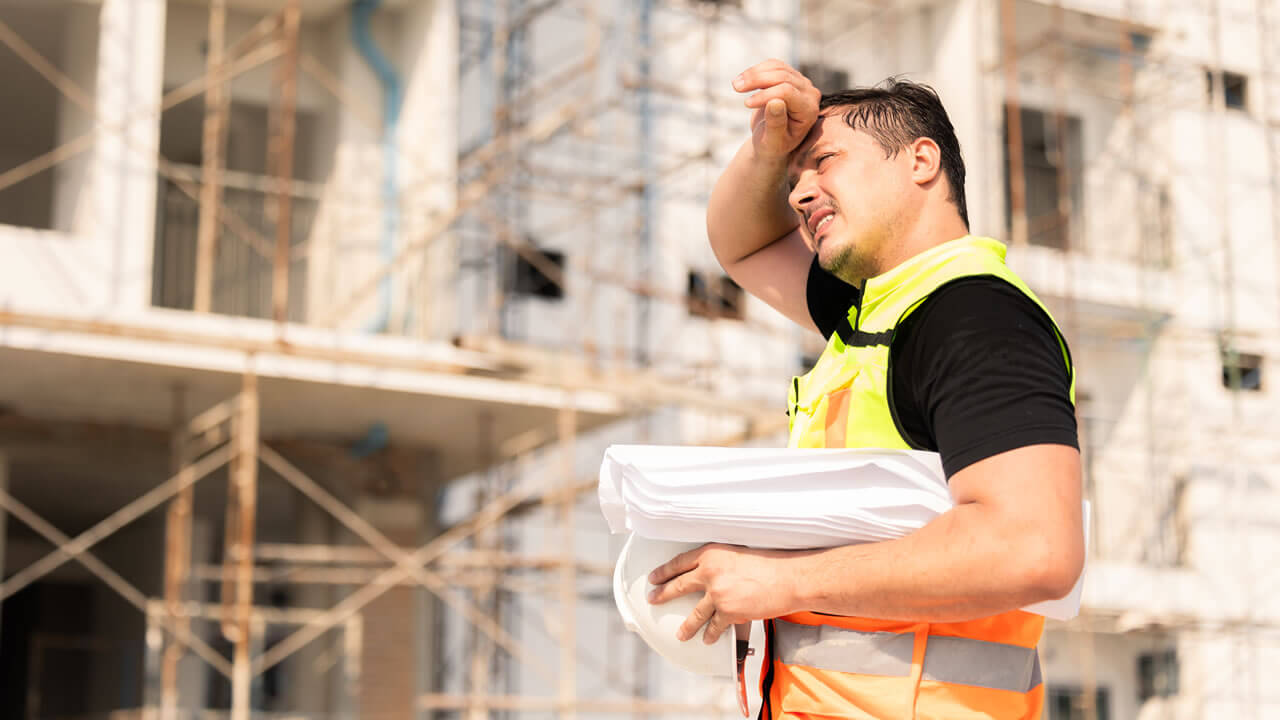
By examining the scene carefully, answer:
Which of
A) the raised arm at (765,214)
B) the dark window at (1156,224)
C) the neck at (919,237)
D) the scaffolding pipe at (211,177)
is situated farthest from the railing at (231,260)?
the neck at (919,237)

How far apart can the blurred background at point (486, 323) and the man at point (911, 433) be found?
31.4 feet

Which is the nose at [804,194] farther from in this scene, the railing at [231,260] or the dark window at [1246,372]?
the dark window at [1246,372]

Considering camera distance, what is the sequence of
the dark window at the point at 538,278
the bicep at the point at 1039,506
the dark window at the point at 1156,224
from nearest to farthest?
the bicep at the point at 1039,506 → the dark window at the point at 538,278 → the dark window at the point at 1156,224

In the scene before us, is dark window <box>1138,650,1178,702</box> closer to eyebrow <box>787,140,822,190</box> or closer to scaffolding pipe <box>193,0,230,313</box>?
scaffolding pipe <box>193,0,230,313</box>

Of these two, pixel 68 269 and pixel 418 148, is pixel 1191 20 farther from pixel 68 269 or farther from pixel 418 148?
pixel 68 269

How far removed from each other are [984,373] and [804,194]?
0.48m

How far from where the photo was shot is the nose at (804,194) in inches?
85.5

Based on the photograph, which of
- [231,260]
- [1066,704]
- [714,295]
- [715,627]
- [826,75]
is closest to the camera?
[715,627]

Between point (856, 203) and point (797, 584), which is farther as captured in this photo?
point (856, 203)

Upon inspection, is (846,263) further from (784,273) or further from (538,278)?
(538,278)

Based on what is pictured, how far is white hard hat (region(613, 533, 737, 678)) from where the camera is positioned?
2.06m

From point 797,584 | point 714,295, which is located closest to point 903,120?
point 797,584

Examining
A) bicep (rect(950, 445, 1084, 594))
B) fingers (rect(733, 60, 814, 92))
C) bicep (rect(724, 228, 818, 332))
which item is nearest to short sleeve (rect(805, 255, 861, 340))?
bicep (rect(724, 228, 818, 332))

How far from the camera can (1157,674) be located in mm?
18984
